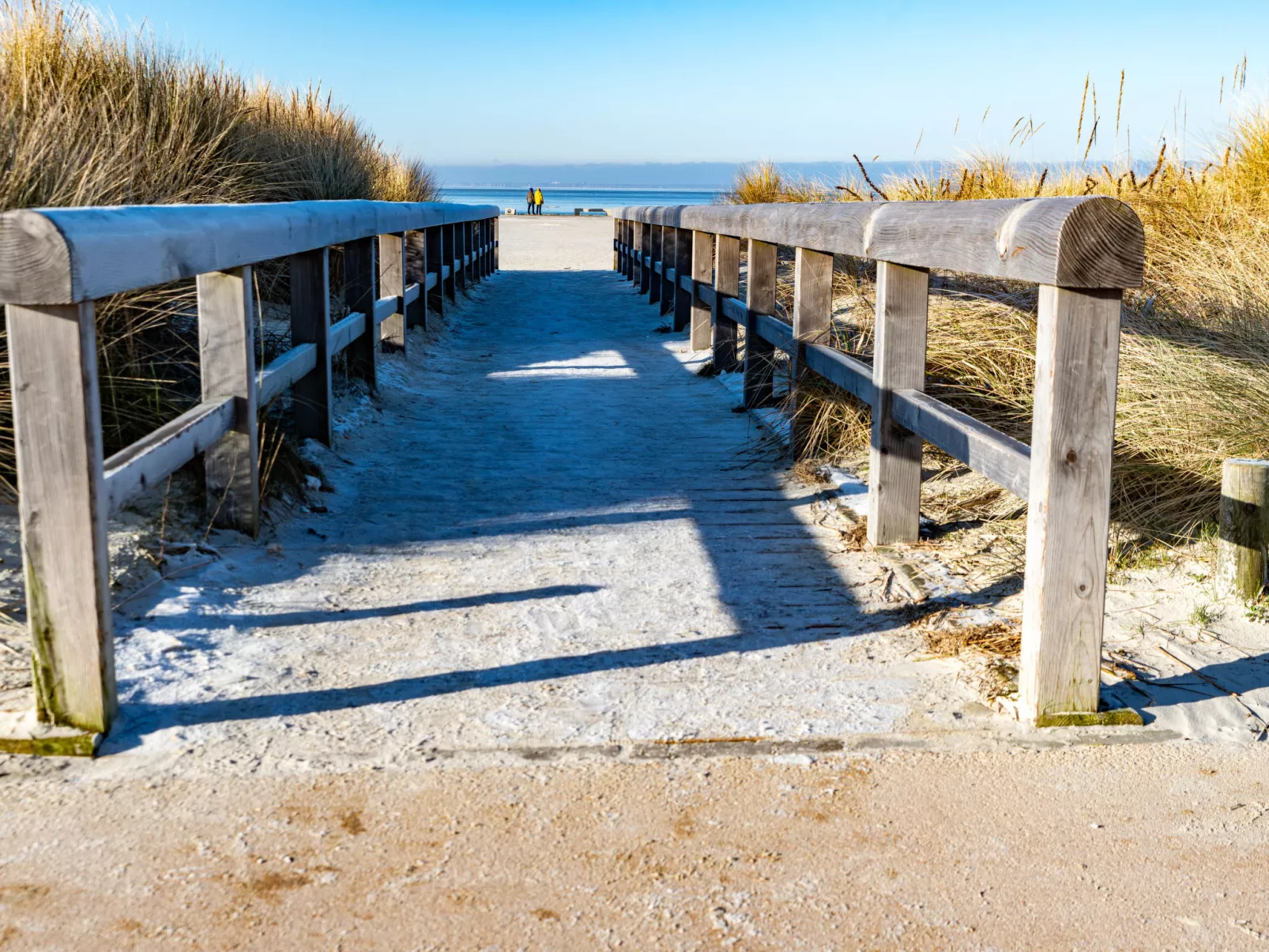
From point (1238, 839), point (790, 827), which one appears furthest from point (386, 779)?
point (1238, 839)

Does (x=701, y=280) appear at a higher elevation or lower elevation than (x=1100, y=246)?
lower

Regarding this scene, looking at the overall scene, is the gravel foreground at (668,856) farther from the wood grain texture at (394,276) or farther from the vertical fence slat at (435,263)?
the vertical fence slat at (435,263)

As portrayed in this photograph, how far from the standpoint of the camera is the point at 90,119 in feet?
19.7

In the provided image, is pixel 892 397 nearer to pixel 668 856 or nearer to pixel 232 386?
pixel 232 386

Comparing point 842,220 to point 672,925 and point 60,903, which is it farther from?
point 60,903

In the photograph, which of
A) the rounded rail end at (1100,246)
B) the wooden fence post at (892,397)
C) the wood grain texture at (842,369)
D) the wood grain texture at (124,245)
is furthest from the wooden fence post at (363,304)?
the rounded rail end at (1100,246)

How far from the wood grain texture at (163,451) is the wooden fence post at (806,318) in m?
2.69

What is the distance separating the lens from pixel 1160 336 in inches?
196

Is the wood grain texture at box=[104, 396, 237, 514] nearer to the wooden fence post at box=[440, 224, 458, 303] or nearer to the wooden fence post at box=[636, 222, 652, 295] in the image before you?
the wooden fence post at box=[440, 224, 458, 303]

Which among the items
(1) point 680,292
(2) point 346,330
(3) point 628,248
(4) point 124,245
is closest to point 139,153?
(2) point 346,330

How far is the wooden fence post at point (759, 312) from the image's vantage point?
6.69 meters

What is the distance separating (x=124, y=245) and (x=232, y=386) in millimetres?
1449

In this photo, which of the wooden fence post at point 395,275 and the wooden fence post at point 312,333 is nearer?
the wooden fence post at point 312,333

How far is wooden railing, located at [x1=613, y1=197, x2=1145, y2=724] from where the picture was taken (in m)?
2.63
